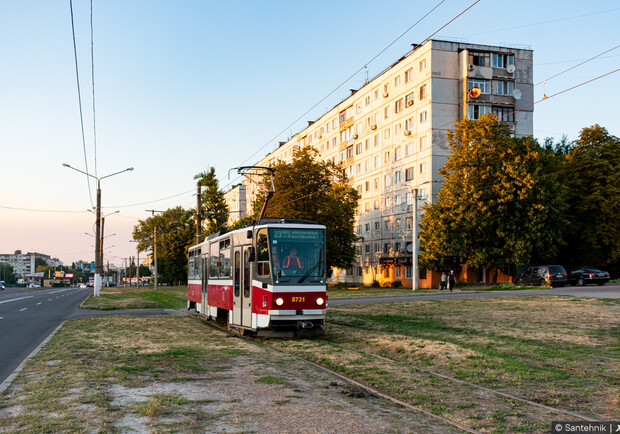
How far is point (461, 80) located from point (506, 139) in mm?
11658

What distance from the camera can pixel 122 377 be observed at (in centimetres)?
920

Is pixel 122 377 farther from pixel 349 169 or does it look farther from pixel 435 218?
pixel 349 169

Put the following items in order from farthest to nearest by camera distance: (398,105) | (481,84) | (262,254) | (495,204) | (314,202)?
1. (398,105)
2. (481,84)
3. (314,202)
4. (495,204)
5. (262,254)

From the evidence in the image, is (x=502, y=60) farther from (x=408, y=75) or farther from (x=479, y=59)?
(x=408, y=75)

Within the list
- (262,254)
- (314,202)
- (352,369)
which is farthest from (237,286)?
(314,202)

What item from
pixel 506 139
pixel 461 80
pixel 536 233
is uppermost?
pixel 461 80

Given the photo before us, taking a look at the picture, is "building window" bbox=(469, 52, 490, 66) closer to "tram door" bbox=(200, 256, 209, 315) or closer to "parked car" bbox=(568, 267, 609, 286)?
"parked car" bbox=(568, 267, 609, 286)

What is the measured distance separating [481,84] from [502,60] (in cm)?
363

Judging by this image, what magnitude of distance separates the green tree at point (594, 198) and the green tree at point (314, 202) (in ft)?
67.4

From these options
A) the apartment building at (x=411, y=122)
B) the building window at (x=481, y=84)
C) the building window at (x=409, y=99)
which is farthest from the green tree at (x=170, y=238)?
the building window at (x=481, y=84)

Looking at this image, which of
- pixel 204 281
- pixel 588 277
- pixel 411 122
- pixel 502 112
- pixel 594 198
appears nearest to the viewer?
pixel 204 281

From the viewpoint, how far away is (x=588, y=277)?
41125mm

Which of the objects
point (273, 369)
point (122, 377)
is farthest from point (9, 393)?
point (273, 369)

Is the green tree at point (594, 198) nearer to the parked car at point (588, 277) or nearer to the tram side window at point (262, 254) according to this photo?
the parked car at point (588, 277)
